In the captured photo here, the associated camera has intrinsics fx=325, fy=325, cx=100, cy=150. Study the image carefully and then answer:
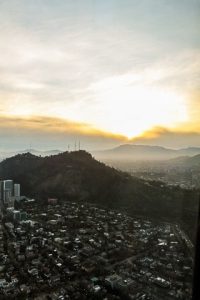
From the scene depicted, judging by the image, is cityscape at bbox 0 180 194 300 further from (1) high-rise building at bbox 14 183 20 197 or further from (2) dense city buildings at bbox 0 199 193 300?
(1) high-rise building at bbox 14 183 20 197

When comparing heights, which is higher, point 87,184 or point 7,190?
point 87,184

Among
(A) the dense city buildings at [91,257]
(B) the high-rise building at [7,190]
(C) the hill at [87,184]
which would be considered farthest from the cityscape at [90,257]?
(B) the high-rise building at [7,190]

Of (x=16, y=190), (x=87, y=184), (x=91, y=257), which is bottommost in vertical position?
(x=91, y=257)

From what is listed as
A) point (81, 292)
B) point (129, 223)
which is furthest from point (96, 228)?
point (81, 292)

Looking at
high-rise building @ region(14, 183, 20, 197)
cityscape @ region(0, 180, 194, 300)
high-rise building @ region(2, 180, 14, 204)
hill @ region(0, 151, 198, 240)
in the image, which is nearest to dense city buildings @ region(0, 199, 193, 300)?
cityscape @ region(0, 180, 194, 300)

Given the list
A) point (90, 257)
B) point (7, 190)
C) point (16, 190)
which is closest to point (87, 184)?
point (16, 190)

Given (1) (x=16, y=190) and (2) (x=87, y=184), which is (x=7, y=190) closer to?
(1) (x=16, y=190)

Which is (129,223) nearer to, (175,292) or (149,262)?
(149,262)
